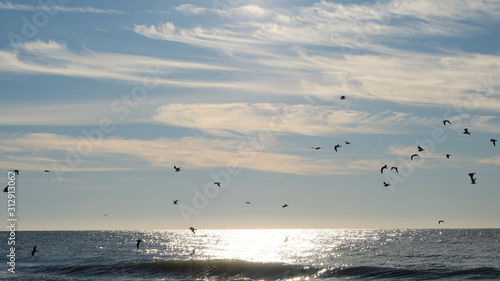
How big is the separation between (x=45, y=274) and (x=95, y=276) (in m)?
5.52

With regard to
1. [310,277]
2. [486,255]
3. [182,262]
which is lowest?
[310,277]

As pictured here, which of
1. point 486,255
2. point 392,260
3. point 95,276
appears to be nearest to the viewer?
point 95,276

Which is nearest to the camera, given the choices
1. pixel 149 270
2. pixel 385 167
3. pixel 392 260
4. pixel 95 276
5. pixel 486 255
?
pixel 385 167

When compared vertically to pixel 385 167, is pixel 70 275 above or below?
below

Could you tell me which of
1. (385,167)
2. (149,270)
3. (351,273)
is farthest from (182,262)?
(385,167)

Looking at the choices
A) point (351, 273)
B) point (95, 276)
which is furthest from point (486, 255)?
point (95, 276)

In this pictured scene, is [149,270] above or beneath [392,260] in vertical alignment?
beneath

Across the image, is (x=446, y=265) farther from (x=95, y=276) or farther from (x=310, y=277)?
(x=95, y=276)

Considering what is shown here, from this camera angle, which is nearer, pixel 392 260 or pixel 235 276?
pixel 235 276

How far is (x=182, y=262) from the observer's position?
70312 millimetres

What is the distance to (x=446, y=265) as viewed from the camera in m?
70.8

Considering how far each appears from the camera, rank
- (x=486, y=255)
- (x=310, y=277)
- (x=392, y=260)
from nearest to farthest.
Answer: (x=310, y=277)
(x=392, y=260)
(x=486, y=255)

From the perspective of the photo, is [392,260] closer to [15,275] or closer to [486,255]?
[486,255]

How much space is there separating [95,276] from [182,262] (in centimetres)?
1086
